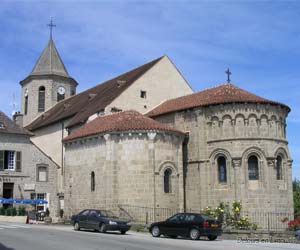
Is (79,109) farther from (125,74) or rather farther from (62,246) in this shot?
(62,246)

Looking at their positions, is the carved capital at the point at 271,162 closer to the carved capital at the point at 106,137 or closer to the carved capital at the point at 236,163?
the carved capital at the point at 236,163

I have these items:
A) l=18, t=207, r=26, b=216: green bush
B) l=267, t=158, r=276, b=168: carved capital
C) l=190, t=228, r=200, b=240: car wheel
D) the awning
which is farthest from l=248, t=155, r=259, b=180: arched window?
the awning

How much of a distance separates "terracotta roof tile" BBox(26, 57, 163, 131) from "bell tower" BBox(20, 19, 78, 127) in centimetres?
521

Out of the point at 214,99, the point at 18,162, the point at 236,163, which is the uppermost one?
the point at 214,99

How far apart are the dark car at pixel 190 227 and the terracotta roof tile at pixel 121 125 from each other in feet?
30.3

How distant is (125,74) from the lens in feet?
150

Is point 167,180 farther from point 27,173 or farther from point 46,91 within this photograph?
point 46,91

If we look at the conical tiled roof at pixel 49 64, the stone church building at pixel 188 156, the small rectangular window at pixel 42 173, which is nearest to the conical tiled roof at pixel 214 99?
the stone church building at pixel 188 156

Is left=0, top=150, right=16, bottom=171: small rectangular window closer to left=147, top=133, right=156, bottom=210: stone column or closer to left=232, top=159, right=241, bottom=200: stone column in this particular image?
left=147, top=133, right=156, bottom=210: stone column

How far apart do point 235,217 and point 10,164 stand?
64.6 ft

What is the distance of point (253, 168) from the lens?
32000 millimetres

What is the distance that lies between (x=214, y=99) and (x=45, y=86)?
2950 centimetres

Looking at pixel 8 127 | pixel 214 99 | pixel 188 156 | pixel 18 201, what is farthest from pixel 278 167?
pixel 8 127

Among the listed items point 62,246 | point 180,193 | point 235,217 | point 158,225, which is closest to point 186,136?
point 180,193
